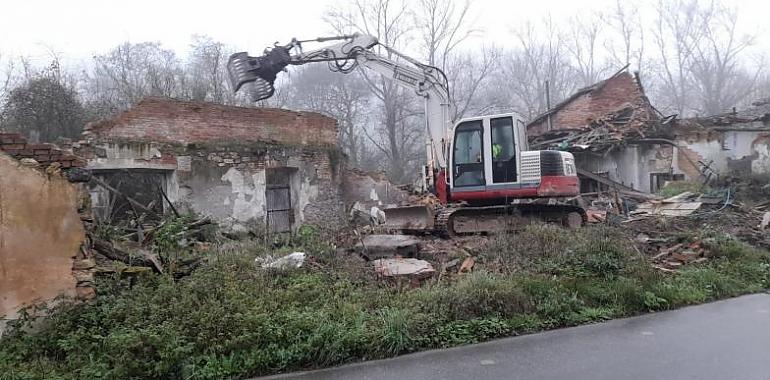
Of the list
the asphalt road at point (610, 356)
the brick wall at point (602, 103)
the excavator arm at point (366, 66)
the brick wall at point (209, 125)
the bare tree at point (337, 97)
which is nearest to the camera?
the asphalt road at point (610, 356)

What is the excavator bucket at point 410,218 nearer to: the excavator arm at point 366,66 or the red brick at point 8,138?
the excavator arm at point 366,66

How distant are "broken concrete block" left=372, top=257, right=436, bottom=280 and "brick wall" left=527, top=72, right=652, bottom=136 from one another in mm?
15408

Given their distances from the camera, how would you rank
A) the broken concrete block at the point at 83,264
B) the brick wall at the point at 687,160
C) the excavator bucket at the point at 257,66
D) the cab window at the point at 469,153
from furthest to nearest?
the brick wall at the point at 687,160 < the excavator bucket at the point at 257,66 < the cab window at the point at 469,153 < the broken concrete block at the point at 83,264

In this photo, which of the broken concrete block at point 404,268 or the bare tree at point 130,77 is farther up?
the bare tree at point 130,77

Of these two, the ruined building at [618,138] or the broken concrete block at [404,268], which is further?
the ruined building at [618,138]

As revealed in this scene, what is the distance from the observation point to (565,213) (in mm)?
12125

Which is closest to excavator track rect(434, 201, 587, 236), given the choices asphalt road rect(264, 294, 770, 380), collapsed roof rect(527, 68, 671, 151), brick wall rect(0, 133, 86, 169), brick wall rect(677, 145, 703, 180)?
asphalt road rect(264, 294, 770, 380)

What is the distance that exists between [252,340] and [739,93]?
47459mm

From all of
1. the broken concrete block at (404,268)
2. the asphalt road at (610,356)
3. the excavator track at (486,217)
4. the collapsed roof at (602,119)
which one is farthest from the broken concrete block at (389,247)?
the collapsed roof at (602,119)

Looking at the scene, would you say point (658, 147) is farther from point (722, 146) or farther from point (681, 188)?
point (681, 188)

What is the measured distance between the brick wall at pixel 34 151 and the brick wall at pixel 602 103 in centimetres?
1934

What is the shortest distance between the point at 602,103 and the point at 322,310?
19.6 meters

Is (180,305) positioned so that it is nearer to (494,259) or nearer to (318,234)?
(494,259)

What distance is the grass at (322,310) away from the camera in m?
5.22
